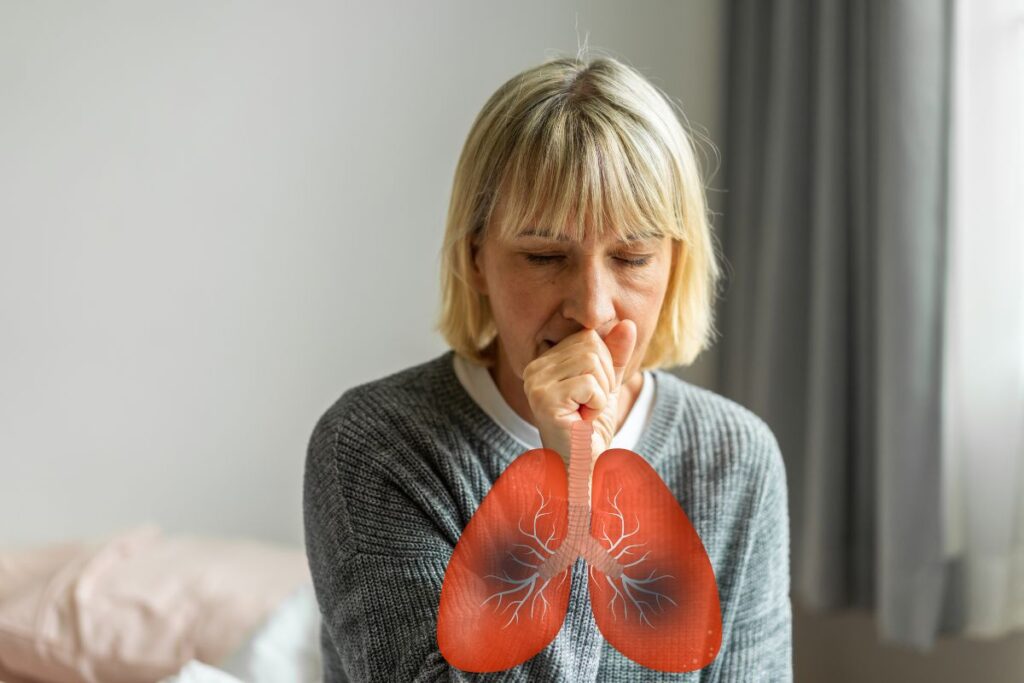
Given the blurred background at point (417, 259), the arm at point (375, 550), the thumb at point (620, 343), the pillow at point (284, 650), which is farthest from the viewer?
the blurred background at point (417, 259)

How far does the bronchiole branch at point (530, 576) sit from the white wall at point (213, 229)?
4.34 feet

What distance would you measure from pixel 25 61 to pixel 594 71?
1.08 metres

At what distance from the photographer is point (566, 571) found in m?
0.55

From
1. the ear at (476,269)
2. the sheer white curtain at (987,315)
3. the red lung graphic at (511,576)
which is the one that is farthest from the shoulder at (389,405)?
the sheer white curtain at (987,315)

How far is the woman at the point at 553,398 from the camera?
76 cm

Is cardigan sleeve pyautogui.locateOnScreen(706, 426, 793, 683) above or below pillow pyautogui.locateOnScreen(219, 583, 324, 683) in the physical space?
above

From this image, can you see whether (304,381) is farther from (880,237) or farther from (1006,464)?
(1006,464)

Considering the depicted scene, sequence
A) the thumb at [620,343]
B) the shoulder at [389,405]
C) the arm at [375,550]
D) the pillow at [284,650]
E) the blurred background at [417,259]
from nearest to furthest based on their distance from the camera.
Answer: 1. the thumb at [620,343]
2. the arm at [375,550]
3. the shoulder at [389,405]
4. the pillow at [284,650]
5. the blurred background at [417,259]

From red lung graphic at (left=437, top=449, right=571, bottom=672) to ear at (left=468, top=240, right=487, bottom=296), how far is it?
16.7 inches

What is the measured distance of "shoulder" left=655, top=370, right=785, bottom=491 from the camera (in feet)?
3.53

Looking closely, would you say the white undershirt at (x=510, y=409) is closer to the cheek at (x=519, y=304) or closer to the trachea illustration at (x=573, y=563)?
the cheek at (x=519, y=304)

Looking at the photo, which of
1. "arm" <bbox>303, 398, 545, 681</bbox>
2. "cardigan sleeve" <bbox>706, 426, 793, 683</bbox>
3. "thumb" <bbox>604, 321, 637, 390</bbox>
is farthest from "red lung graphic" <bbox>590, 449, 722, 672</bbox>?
"cardigan sleeve" <bbox>706, 426, 793, 683</bbox>

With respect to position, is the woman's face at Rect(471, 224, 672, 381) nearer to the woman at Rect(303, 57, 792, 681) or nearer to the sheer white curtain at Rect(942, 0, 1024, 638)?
the woman at Rect(303, 57, 792, 681)

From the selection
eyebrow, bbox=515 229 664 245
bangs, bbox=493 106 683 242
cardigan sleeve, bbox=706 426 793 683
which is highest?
bangs, bbox=493 106 683 242
